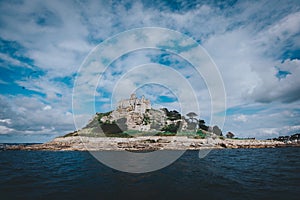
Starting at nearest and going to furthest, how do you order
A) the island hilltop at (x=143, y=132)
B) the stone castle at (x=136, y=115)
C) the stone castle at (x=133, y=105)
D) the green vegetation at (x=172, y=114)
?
the island hilltop at (x=143, y=132)
the stone castle at (x=136, y=115)
the stone castle at (x=133, y=105)
the green vegetation at (x=172, y=114)

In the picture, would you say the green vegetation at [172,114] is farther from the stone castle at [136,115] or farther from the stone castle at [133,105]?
the stone castle at [133,105]

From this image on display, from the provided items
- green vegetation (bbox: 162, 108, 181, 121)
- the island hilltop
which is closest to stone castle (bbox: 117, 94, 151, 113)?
the island hilltop

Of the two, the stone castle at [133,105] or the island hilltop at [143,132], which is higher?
the stone castle at [133,105]

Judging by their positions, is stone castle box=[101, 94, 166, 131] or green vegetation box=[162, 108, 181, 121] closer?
stone castle box=[101, 94, 166, 131]

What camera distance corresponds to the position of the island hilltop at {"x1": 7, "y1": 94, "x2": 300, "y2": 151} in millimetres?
80312

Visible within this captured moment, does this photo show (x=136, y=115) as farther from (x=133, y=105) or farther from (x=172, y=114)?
(x=172, y=114)

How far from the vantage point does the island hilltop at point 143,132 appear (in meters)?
80.3

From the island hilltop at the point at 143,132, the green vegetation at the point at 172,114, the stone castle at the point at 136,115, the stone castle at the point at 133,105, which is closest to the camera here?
the island hilltop at the point at 143,132

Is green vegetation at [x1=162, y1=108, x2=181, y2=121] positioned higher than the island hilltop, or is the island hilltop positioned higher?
green vegetation at [x1=162, y1=108, x2=181, y2=121]

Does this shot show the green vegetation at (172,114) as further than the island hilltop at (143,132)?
Yes

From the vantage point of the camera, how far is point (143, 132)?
326 feet

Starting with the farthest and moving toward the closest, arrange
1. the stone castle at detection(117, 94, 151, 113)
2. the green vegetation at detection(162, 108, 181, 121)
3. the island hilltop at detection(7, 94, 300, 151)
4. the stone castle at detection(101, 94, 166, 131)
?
the green vegetation at detection(162, 108, 181, 121) < the stone castle at detection(117, 94, 151, 113) < the stone castle at detection(101, 94, 166, 131) < the island hilltop at detection(7, 94, 300, 151)

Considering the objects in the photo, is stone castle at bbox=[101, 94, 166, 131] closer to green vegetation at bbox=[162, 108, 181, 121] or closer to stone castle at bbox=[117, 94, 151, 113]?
stone castle at bbox=[117, 94, 151, 113]

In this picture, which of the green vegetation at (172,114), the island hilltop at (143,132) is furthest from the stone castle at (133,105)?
the green vegetation at (172,114)
